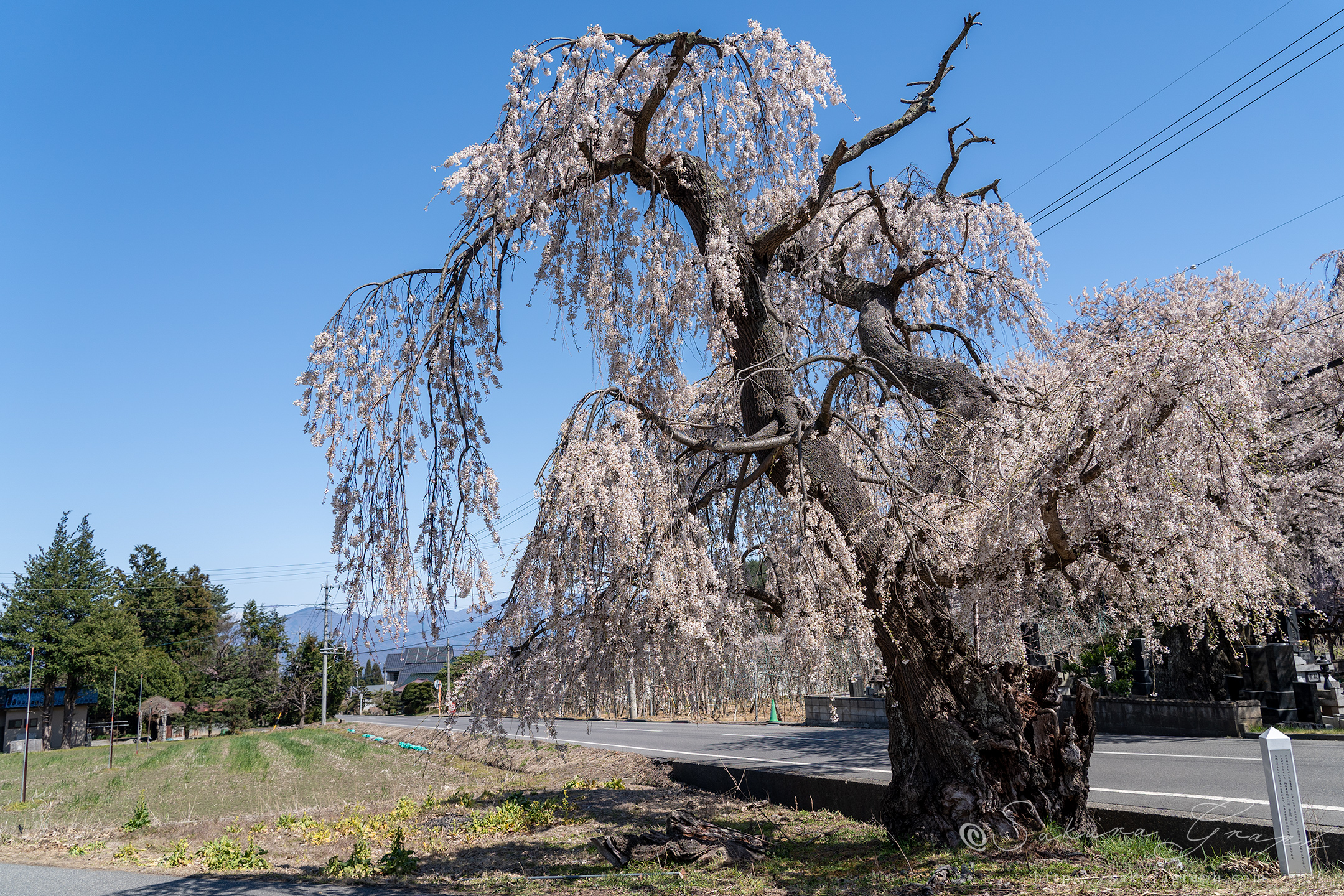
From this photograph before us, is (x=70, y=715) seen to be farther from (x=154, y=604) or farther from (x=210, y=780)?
(x=210, y=780)

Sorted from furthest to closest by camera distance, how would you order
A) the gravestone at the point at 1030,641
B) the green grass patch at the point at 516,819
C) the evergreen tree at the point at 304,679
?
the evergreen tree at the point at 304,679 → the green grass patch at the point at 516,819 → the gravestone at the point at 1030,641

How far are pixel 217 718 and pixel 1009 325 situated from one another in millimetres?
58619

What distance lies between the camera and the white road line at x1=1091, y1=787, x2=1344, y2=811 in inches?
284

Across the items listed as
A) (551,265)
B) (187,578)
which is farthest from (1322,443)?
(187,578)

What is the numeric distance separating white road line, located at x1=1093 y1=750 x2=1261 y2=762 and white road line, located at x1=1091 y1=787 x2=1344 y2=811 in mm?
2327

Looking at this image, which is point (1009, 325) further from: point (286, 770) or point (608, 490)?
point (286, 770)

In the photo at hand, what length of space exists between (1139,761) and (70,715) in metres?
57.4

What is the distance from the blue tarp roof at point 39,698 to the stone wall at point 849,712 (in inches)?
1825

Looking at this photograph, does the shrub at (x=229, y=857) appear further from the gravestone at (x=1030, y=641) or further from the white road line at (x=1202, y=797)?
the white road line at (x=1202, y=797)

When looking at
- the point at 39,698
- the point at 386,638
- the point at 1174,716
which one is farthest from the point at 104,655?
the point at 1174,716

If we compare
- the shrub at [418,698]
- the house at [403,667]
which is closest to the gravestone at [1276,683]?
the shrub at [418,698]

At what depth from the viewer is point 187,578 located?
5769 cm

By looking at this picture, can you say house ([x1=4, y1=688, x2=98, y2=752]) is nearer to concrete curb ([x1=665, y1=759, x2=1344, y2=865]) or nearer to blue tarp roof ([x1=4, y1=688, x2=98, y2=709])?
blue tarp roof ([x1=4, y1=688, x2=98, y2=709])

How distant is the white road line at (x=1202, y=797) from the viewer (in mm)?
7203
